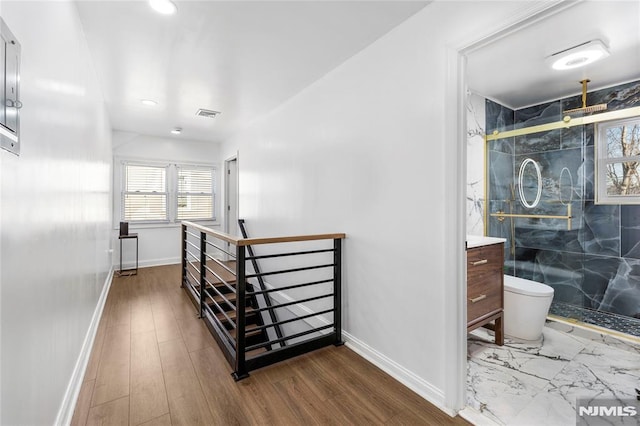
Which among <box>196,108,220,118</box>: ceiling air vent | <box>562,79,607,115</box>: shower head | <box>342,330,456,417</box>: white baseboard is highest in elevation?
<box>196,108,220,118</box>: ceiling air vent

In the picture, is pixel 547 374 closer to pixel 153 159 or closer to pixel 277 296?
pixel 277 296

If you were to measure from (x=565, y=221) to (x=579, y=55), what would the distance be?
1.61 m

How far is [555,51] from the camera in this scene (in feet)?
7.40

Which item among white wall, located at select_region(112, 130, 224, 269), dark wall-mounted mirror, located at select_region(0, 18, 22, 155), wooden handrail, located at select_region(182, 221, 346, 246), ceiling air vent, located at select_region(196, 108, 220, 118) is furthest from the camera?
white wall, located at select_region(112, 130, 224, 269)

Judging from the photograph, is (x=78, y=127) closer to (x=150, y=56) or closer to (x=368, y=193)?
(x=150, y=56)

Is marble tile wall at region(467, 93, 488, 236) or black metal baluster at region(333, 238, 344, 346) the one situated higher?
marble tile wall at region(467, 93, 488, 236)

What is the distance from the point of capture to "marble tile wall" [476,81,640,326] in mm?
2740

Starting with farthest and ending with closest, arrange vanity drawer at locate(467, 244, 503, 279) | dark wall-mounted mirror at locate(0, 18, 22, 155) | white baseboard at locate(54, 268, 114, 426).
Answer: vanity drawer at locate(467, 244, 503, 279)
white baseboard at locate(54, 268, 114, 426)
dark wall-mounted mirror at locate(0, 18, 22, 155)

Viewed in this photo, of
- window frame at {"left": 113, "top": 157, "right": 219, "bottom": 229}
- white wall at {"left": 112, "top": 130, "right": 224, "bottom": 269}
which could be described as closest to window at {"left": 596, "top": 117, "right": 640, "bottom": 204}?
white wall at {"left": 112, "top": 130, "right": 224, "bottom": 269}

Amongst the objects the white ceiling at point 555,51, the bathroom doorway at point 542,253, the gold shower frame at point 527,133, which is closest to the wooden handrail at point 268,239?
the bathroom doorway at point 542,253

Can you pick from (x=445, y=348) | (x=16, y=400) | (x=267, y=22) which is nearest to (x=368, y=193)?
(x=445, y=348)

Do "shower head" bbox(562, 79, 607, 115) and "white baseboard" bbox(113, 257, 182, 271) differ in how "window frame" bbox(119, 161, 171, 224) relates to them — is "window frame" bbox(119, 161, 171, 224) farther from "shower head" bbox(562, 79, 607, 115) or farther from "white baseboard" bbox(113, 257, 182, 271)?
"shower head" bbox(562, 79, 607, 115)

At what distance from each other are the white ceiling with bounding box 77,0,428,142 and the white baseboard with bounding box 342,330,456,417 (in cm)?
222

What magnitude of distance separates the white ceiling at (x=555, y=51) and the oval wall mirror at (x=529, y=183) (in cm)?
69
